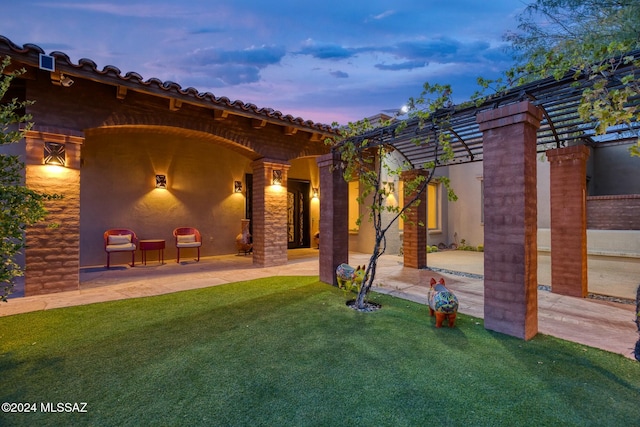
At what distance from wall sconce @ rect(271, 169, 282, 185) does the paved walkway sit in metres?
2.08

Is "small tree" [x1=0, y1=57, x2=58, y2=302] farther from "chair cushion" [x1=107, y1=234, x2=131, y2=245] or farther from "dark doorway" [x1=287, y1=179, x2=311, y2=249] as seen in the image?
"dark doorway" [x1=287, y1=179, x2=311, y2=249]

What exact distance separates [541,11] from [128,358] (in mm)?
8681

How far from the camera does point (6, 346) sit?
2.91 m

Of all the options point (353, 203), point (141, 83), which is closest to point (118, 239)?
point (141, 83)

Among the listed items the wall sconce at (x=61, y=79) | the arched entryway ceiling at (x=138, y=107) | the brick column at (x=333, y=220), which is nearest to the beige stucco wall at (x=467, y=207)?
the arched entryway ceiling at (x=138, y=107)

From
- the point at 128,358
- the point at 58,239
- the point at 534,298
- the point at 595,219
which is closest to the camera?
the point at 128,358

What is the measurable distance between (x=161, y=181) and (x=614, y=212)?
12907 millimetres

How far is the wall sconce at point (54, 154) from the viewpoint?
4.80 m

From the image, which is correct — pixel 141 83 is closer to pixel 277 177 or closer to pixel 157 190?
pixel 277 177

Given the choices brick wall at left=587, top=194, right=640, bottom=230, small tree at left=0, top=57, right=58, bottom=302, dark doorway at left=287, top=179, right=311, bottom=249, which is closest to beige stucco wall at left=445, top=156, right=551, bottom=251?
brick wall at left=587, top=194, right=640, bottom=230

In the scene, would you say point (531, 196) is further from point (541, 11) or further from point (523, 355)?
point (541, 11)

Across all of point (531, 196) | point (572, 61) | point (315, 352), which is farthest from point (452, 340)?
point (572, 61)

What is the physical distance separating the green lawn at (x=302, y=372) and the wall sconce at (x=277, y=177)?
4.22 m

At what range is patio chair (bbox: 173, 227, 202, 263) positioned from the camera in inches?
312
